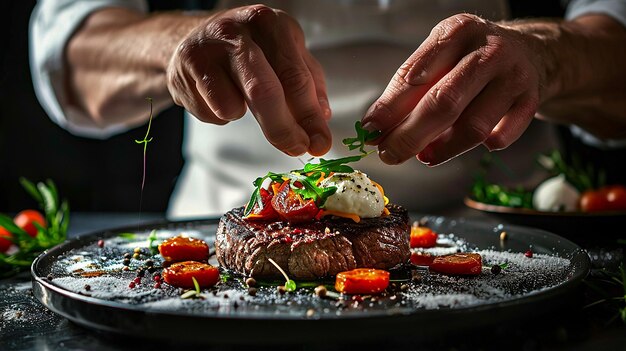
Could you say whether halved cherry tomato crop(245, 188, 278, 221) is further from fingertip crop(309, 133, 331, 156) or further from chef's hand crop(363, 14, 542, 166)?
chef's hand crop(363, 14, 542, 166)

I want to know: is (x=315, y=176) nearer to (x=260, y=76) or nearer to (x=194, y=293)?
(x=260, y=76)

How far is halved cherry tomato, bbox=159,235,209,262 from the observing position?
2.10 meters

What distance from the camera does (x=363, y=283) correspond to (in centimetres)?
166

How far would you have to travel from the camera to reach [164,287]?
5.78ft

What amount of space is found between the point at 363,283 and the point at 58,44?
237cm

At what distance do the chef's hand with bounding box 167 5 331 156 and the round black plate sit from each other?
0.41 metres

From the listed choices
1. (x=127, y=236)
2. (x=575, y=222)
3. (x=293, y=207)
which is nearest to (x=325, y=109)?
(x=293, y=207)

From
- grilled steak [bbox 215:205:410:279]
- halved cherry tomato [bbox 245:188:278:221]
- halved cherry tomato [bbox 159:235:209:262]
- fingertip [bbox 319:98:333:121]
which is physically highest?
fingertip [bbox 319:98:333:121]

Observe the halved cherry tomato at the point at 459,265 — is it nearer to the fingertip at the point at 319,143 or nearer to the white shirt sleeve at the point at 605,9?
the fingertip at the point at 319,143

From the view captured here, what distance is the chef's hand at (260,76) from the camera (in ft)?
5.91

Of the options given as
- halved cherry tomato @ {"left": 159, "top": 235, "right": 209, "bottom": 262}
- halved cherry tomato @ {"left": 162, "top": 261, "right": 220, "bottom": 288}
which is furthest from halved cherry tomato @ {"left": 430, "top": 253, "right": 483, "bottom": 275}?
halved cherry tomato @ {"left": 159, "top": 235, "right": 209, "bottom": 262}

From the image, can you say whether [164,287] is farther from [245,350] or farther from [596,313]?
[596,313]

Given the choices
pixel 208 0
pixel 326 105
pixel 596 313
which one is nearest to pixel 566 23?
pixel 326 105

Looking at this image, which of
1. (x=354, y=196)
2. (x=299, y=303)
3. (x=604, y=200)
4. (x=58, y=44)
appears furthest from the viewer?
(x=58, y=44)
